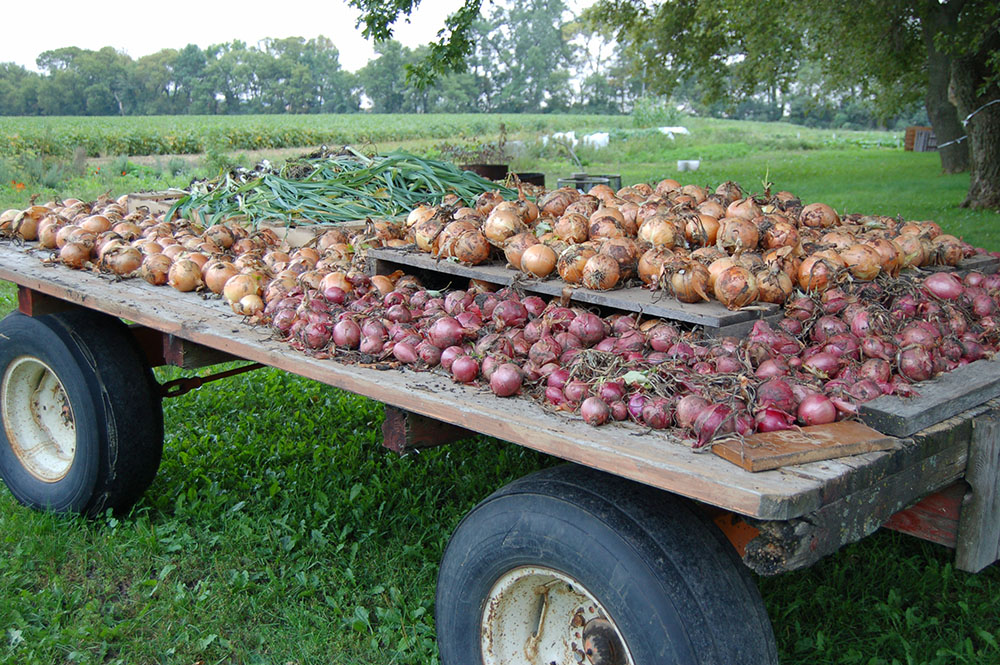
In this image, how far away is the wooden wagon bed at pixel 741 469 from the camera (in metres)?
1.46

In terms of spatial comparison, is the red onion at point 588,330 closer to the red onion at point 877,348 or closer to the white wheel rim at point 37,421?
the red onion at point 877,348

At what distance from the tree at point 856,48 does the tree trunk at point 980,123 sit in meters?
0.01

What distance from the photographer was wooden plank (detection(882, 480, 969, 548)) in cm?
189

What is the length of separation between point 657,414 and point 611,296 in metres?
0.64

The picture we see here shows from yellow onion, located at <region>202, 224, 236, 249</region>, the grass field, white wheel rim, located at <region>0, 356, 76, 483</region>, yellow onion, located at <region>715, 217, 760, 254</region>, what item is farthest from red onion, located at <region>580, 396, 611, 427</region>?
white wheel rim, located at <region>0, 356, 76, 483</region>

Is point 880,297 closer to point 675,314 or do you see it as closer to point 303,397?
point 675,314

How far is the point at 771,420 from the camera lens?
1.71m

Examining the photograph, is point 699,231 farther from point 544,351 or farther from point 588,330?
point 544,351

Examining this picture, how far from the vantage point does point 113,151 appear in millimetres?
25469

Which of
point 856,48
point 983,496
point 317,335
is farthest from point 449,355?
point 856,48

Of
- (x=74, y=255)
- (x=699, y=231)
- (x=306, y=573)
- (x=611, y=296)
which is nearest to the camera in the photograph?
(x=611, y=296)

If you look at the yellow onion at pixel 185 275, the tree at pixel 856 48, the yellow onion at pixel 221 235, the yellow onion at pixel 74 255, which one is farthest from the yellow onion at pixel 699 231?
the tree at pixel 856 48

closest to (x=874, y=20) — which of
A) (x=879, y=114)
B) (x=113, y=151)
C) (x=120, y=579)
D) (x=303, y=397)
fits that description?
(x=879, y=114)

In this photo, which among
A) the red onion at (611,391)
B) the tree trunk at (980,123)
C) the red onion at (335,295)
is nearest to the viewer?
the red onion at (611,391)
